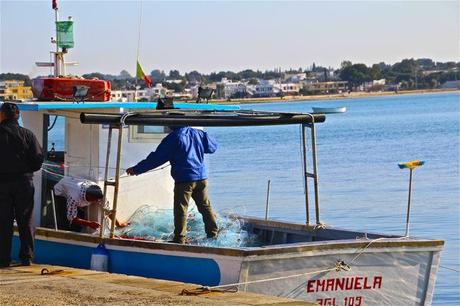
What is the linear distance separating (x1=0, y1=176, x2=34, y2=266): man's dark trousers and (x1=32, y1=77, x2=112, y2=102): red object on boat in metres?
1.67

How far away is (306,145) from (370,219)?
41.2 feet

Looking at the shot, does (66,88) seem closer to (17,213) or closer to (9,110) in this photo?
(9,110)

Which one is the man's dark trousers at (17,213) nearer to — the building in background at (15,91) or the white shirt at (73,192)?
the white shirt at (73,192)

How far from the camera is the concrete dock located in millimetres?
9570

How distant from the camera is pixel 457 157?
4184 centimetres

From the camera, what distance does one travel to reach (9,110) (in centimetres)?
1121

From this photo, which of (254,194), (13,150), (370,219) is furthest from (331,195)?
(13,150)

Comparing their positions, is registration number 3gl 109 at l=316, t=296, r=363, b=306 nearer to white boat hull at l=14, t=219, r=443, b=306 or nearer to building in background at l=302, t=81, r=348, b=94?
white boat hull at l=14, t=219, r=443, b=306

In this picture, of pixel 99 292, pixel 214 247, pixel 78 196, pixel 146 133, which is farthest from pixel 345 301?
pixel 146 133

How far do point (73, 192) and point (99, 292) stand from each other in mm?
2332

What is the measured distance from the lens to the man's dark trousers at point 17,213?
11.4 metres

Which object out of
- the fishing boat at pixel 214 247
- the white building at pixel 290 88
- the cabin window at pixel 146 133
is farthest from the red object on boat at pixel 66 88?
the white building at pixel 290 88

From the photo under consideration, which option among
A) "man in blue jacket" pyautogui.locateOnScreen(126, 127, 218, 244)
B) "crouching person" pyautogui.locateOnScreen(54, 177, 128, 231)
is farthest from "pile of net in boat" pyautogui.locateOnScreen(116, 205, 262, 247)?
"man in blue jacket" pyautogui.locateOnScreen(126, 127, 218, 244)

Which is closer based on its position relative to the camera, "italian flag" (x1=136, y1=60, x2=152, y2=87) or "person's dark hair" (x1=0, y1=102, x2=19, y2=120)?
"person's dark hair" (x1=0, y1=102, x2=19, y2=120)
